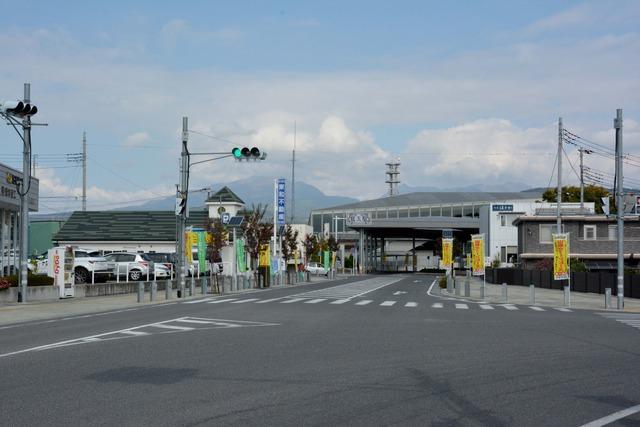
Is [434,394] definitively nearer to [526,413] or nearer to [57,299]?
[526,413]

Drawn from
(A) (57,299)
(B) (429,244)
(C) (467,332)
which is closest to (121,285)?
(A) (57,299)

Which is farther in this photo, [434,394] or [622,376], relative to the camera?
[622,376]

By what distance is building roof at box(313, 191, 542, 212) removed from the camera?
425 ft

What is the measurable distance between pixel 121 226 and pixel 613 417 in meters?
67.4

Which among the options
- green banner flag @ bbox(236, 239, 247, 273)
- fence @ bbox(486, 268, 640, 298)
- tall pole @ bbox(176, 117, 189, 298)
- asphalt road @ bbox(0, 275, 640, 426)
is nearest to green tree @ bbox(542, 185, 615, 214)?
fence @ bbox(486, 268, 640, 298)

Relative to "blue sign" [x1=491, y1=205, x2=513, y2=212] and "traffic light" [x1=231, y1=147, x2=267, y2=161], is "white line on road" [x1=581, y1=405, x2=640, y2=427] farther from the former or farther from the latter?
"blue sign" [x1=491, y1=205, x2=513, y2=212]

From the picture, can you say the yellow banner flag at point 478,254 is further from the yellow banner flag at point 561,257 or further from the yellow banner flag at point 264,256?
the yellow banner flag at point 264,256

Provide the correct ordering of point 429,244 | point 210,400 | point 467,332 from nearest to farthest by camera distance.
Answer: point 210,400
point 467,332
point 429,244

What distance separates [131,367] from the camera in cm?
1191

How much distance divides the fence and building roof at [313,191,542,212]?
57.8 meters

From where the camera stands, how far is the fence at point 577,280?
42.2 metres

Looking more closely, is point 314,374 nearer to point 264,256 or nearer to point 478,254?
point 478,254

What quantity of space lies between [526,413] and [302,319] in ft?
44.2

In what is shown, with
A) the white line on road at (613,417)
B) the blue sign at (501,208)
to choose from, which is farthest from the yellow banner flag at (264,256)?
the white line on road at (613,417)
